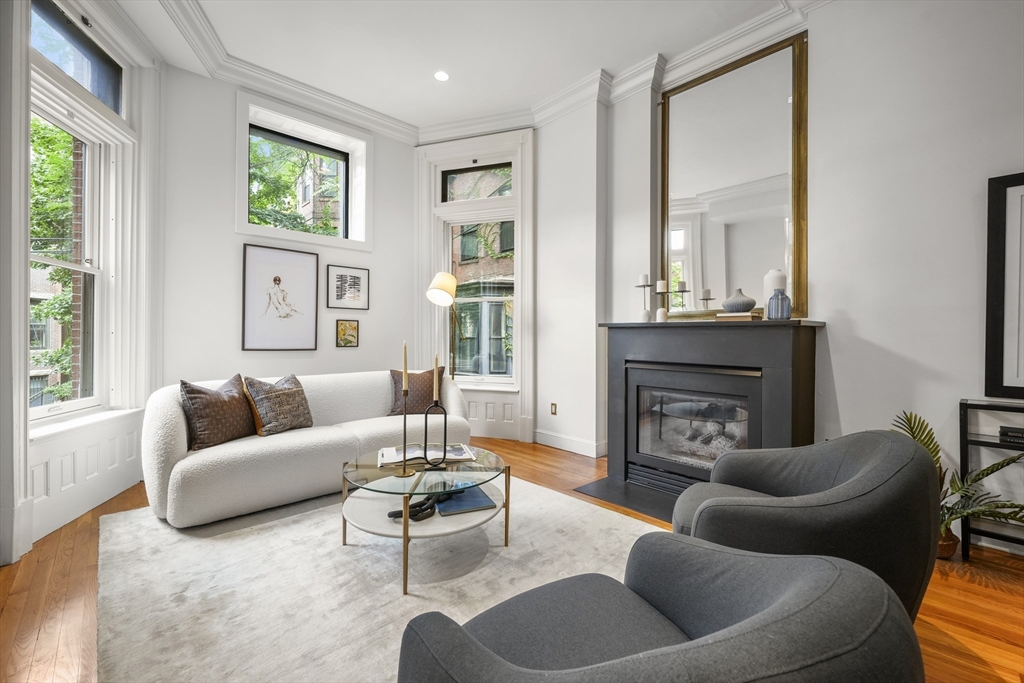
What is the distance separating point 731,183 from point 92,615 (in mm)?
4192

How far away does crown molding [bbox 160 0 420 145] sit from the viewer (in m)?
3.07

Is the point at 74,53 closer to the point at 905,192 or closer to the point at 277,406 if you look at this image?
the point at 277,406

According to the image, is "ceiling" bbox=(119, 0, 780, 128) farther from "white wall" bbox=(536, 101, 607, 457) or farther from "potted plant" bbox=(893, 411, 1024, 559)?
"potted plant" bbox=(893, 411, 1024, 559)

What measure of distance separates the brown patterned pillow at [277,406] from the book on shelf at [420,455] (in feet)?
3.16

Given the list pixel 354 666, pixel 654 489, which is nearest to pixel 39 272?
pixel 354 666

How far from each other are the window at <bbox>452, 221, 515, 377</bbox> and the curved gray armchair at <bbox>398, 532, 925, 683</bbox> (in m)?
3.58

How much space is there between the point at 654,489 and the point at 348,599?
2.14 metres

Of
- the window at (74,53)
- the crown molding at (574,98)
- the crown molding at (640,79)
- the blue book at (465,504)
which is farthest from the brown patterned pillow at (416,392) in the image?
the crown molding at (640,79)

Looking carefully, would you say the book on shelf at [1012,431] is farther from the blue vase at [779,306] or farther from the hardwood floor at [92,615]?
the blue vase at [779,306]

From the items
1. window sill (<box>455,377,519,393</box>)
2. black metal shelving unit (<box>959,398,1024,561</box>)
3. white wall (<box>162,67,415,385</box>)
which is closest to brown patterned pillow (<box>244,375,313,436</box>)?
white wall (<box>162,67,415,385</box>)

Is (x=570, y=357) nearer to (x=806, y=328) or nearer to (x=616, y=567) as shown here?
(x=806, y=328)

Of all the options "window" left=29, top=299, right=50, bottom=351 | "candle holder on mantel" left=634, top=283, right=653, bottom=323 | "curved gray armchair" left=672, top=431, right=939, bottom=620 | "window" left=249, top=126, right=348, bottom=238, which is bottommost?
"curved gray armchair" left=672, top=431, right=939, bottom=620

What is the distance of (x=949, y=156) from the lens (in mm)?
2363

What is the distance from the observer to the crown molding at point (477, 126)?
4492mm
